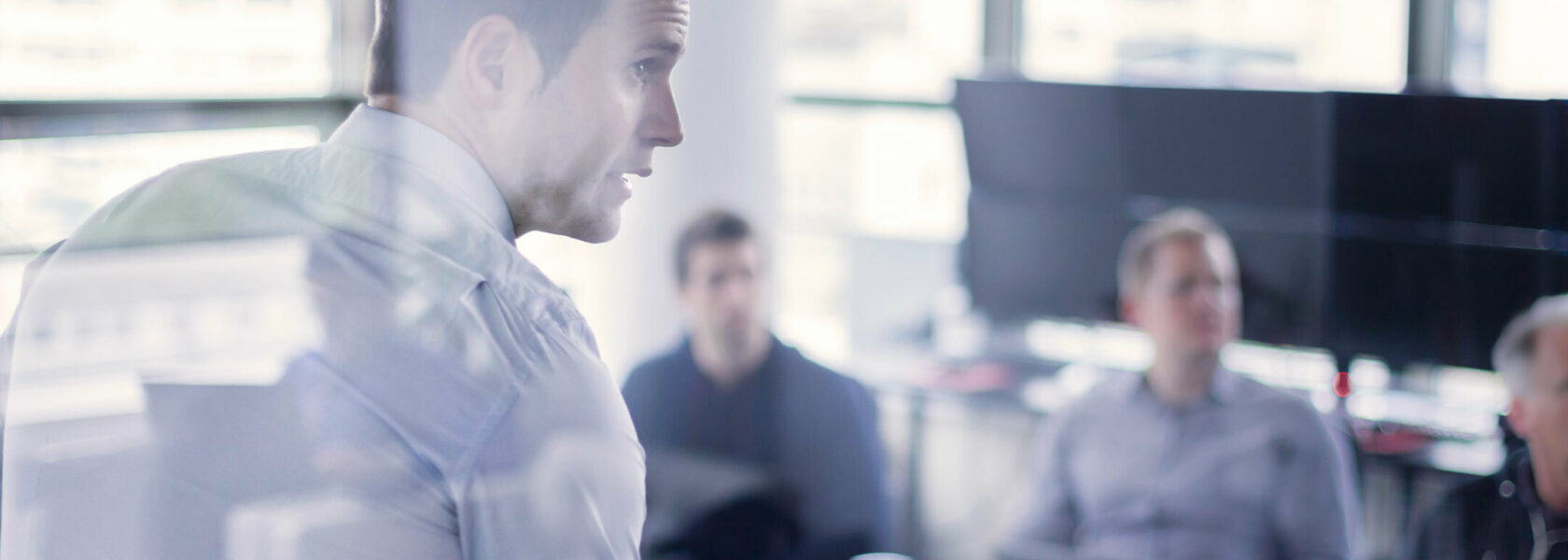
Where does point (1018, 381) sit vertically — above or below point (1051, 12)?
below

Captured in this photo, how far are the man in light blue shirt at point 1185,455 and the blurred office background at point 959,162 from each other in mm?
142

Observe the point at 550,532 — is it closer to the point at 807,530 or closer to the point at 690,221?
the point at 690,221

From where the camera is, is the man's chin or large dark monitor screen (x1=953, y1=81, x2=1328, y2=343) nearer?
the man's chin

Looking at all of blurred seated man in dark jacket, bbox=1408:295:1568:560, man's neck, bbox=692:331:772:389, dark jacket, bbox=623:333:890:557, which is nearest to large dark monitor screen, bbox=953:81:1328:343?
blurred seated man in dark jacket, bbox=1408:295:1568:560

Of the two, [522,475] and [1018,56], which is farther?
[1018,56]

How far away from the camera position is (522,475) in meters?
0.30

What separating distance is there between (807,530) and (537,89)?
798 mm

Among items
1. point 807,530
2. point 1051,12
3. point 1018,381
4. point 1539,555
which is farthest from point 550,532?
point 1018,381

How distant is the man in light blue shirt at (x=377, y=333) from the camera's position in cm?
30

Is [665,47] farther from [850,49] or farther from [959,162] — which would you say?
[959,162]

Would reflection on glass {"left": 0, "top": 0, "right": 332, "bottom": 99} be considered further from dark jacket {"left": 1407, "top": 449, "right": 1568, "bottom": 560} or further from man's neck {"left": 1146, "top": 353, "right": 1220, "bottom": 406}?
man's neck {"left": 1146, "top": 353, "right": 1220, "bottom": 406}

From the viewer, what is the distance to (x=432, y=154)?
317 mm

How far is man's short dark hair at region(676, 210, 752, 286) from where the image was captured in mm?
537

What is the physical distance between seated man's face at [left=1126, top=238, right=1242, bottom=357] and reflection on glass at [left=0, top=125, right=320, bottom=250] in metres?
1.67
